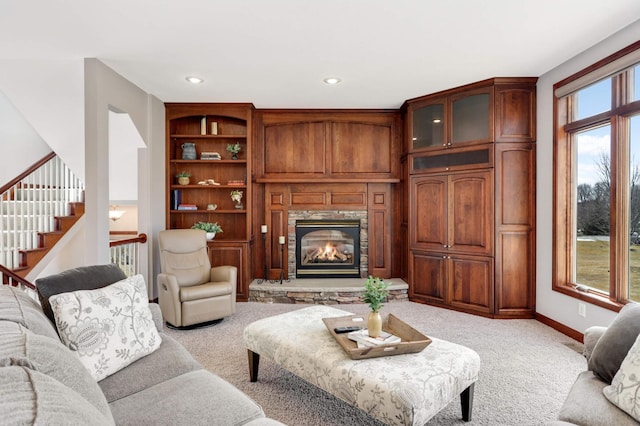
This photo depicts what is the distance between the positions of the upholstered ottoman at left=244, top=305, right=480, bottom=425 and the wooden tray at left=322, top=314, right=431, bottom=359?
0.04m

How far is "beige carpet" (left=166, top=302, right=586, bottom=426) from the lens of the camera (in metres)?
2.07

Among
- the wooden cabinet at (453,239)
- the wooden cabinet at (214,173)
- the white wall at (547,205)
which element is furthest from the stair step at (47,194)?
the white wall at (547,205)

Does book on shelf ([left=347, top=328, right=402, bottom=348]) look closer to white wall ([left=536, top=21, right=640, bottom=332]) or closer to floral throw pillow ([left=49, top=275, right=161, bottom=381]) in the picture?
floral throw pillow ([left=49, top=275, right=161, bottom=381])

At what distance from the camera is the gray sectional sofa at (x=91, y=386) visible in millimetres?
669

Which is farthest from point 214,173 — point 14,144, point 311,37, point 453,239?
point 453,239

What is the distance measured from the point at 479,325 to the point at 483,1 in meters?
3.00

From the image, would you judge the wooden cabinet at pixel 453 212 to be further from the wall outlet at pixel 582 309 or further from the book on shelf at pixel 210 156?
the book on shelf at pixel 210 156

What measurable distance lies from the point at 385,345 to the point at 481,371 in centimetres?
122

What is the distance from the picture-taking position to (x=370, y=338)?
81.1 inches

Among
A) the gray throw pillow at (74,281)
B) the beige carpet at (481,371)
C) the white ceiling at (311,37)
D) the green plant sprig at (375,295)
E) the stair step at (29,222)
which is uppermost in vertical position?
the white ceiling at (311,37)

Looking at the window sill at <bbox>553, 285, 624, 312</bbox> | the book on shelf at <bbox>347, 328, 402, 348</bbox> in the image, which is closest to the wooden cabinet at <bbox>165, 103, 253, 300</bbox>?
the book on shelf at <bbox>347, 328, 402, 348</bbox>

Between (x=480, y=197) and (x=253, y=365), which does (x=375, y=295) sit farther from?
(x=480, y=197)

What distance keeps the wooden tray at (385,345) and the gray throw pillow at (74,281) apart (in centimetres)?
136

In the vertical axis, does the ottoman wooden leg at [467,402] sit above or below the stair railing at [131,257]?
below
